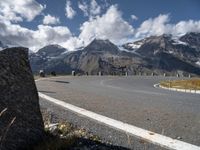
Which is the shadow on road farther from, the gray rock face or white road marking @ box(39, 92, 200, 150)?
white road marking @ box(39, 92, 200, 150)

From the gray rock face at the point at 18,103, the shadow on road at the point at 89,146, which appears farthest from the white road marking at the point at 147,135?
the gray rock face at the point at 18,103

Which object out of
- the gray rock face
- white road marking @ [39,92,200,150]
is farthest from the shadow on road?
white road marking @ [39,92,200,150]

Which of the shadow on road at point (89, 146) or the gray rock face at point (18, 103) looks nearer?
the gray rock face at point (18, 103)

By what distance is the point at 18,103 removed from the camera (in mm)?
5137

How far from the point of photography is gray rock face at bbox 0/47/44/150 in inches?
190

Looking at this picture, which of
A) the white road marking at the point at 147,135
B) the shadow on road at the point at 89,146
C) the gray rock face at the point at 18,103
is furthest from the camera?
the white road marking at the point at 147,135

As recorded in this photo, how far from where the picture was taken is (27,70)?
559 centimetres

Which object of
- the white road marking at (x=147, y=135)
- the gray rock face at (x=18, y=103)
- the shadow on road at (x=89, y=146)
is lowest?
the white road marking at (x=147, y=135)

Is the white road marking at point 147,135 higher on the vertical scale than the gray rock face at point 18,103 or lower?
lower

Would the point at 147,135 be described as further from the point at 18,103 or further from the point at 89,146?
the point at 18,103

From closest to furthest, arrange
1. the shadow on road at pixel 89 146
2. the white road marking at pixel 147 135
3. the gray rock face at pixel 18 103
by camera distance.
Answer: the gray rock face at pixel 18 103 < the shadow on road at pixel 89 146 < the white road marking at pixel 147 135

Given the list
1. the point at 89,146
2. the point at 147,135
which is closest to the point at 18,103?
the point at 89,146

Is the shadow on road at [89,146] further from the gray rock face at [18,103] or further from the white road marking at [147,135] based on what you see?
the white road marking at [147,135]

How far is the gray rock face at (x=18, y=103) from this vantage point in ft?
15.8
